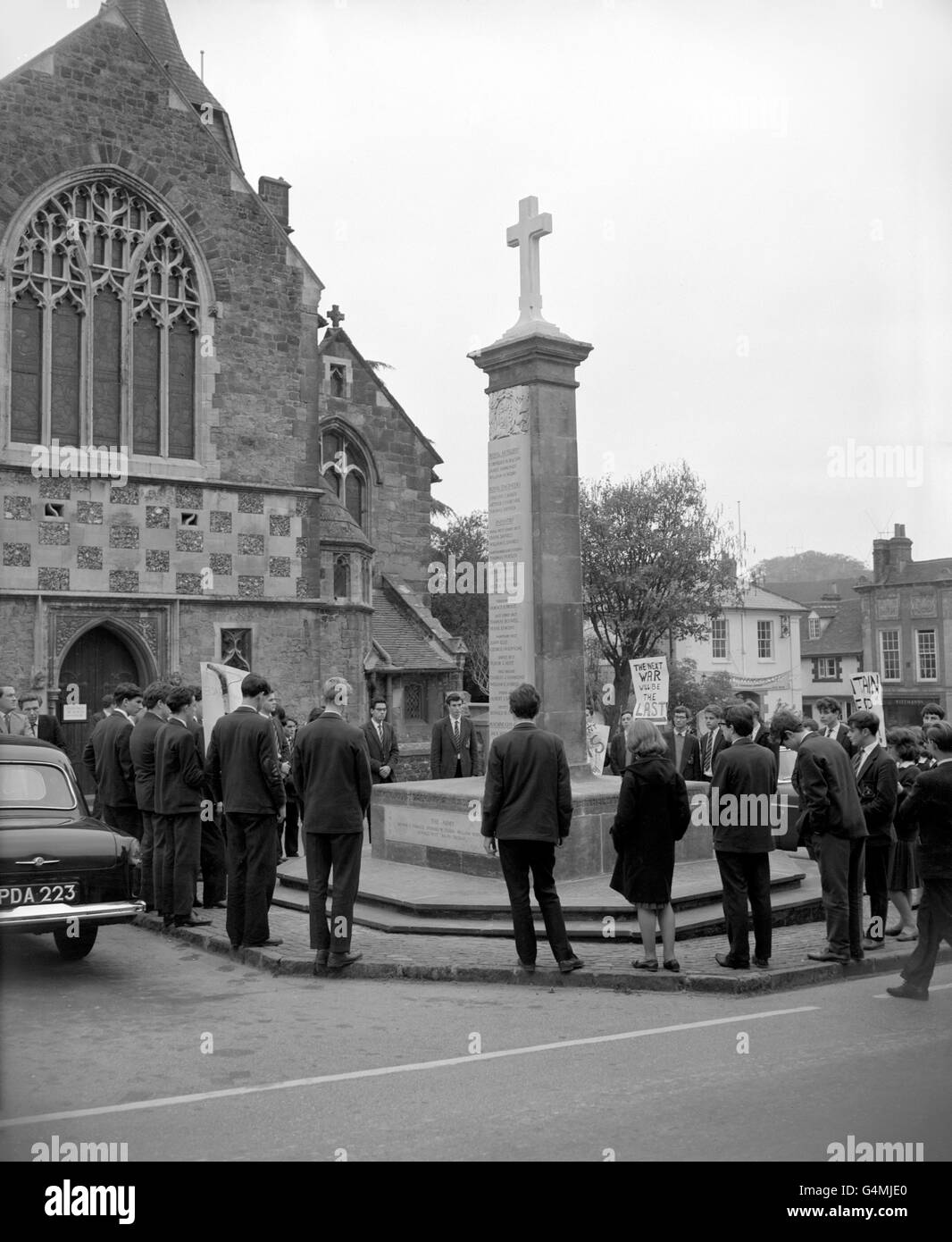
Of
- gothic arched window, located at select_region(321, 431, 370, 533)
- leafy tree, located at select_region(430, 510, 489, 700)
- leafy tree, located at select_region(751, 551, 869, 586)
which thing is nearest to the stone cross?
gothic arched window, located at select_region(321, 431, 370, 533)

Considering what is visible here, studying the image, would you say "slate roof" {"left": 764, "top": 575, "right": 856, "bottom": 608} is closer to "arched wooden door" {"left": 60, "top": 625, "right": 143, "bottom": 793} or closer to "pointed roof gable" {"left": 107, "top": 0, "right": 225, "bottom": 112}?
"pointed roof gable" {"left": 107, "top": 0, "right": 225, "bottom": 112}

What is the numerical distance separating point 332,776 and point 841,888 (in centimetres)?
390

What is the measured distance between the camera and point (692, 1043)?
693 centimetres

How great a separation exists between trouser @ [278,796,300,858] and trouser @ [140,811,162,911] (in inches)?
128

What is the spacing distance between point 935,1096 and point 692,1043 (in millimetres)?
1487

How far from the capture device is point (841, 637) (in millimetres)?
62656

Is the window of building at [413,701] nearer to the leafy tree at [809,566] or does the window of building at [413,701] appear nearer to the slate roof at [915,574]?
the slate roof at [915,574]

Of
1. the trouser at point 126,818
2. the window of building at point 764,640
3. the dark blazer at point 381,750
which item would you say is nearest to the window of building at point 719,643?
the window of building at point 764,640

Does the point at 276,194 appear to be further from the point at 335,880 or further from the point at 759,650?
the point at 759,650

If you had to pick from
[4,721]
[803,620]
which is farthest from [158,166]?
[803,620]

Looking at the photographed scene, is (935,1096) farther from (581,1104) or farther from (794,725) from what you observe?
(794,725)

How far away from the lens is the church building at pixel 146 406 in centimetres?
2180

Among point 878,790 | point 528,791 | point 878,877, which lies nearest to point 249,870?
point 528,791

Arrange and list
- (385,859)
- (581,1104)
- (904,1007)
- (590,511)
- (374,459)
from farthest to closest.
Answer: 1. (590,511)
2. (374,459)
3. (385,859)
4. (904,1007)
5. (581,1104)
